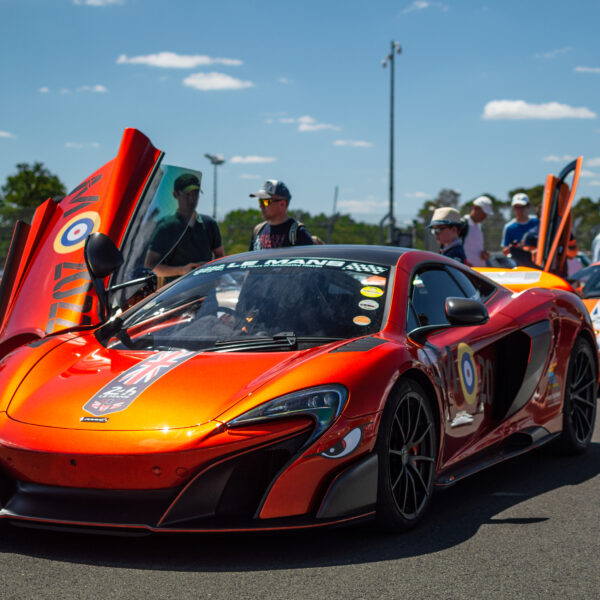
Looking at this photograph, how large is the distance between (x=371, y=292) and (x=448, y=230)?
3523mm

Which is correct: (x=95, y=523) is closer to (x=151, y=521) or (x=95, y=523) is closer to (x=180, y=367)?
(x=151, y=521)

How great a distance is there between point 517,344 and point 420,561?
1.95 metres

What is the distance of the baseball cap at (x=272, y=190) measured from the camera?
7.39m

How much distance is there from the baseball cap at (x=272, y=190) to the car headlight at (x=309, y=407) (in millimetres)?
3969

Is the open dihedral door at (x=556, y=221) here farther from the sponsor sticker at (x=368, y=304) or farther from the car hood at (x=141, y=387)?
the car hood at (x=141, y=387)

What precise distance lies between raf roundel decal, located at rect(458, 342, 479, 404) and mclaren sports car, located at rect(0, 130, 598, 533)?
0.01 meters

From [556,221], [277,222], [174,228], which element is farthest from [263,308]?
[556,221]

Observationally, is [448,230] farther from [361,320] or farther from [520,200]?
[520,200]

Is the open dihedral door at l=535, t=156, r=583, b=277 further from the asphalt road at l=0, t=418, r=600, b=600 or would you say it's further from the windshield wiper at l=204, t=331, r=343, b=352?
the windshield wiper at l=204, t=331, r=343, b=352

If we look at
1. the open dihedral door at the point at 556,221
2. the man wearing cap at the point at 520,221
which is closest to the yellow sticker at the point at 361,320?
the open dihedral door at the point at 556,221

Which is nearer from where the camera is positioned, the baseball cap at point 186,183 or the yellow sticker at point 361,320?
the yellow sticker at point 361,320

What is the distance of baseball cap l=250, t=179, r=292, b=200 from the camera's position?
291 inches

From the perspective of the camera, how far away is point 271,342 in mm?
4078

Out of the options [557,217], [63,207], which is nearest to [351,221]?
[557,217]
